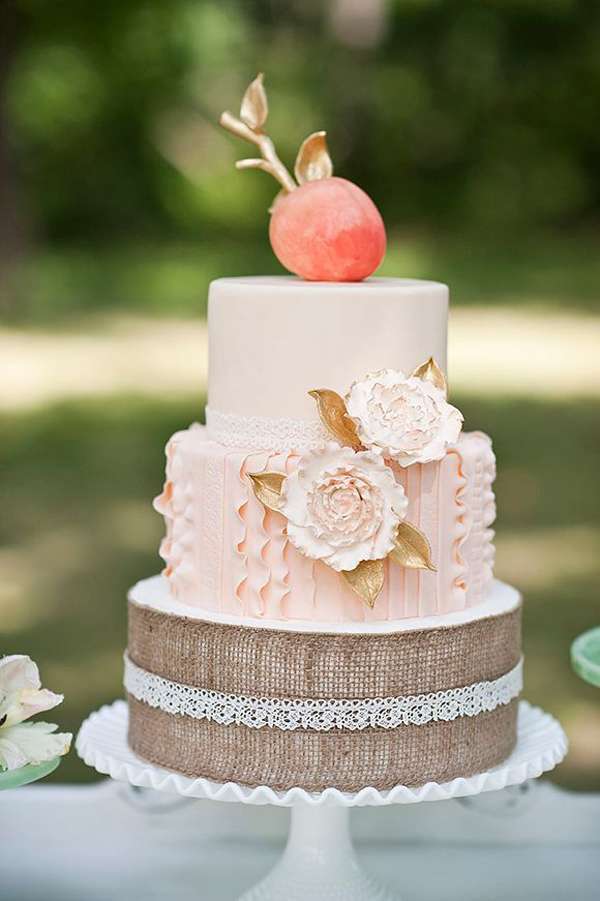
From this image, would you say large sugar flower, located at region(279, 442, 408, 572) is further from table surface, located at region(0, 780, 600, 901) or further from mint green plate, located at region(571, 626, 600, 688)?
table surface, located at region(0, 780, 600, 901)

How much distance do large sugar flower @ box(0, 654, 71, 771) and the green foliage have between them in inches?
341

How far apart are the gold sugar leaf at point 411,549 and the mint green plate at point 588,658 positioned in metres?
0.37

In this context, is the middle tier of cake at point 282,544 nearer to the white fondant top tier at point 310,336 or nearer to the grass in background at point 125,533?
the white fondant top tier at point 310,336

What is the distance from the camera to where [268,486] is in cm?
196

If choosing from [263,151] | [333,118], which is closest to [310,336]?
[263,151]

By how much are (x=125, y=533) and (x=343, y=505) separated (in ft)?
12.6

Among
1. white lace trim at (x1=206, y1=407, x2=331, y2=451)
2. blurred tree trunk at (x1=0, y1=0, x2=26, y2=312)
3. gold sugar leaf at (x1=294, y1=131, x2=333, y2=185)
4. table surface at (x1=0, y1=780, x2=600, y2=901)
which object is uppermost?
blurred tree trunk at (x1=0, y1=0, x2=26, y2=312)

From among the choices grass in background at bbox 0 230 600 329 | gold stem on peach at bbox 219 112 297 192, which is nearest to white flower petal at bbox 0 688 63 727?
gold stem on peach at bbox 219 112 297 192

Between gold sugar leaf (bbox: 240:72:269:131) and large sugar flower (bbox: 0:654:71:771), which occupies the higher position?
gold sugar leaf (bbox: 240:72:269:131)

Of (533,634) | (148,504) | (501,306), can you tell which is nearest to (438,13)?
(501,306)

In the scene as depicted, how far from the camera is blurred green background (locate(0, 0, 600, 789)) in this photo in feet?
19.9

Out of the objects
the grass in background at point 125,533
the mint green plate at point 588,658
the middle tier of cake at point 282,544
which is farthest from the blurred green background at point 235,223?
the middle tier of cake at point 282,544

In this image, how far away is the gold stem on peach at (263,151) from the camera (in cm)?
215

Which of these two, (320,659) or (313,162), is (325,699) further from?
(313,162)
